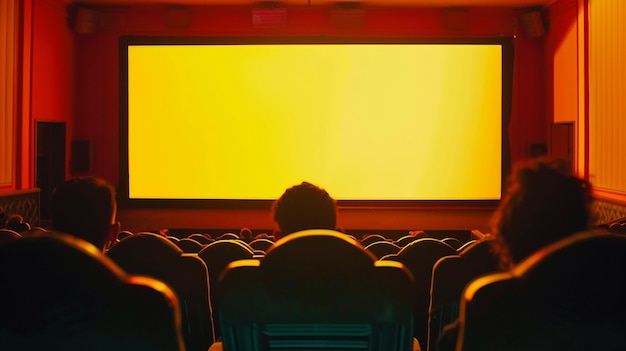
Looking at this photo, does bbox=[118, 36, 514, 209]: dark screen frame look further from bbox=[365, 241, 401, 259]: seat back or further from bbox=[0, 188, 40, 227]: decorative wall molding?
bbox=[365, 241, 401, 259]: seat back

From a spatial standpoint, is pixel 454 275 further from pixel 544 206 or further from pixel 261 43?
pixel 261 43

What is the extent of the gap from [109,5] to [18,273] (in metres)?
9.16

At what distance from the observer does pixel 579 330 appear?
100cm

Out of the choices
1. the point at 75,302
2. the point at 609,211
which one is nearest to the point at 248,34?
the point at 609,211

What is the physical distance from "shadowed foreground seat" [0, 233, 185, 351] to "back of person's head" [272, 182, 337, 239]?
1528 mm

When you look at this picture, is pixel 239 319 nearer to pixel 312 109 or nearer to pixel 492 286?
pixel 492 286

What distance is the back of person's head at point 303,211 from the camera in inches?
103

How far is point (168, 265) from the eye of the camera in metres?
1.99

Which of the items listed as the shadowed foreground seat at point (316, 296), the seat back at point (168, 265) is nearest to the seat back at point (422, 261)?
the seat back at point (168, 265)

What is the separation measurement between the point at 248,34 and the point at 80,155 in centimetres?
288

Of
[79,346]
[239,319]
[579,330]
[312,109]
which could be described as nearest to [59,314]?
[79,346]

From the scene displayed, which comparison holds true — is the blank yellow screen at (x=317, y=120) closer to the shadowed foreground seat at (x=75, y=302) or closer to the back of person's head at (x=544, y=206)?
the back of person's head at (x=544, y=206)

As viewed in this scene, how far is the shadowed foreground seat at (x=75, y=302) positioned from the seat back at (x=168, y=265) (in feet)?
2.95

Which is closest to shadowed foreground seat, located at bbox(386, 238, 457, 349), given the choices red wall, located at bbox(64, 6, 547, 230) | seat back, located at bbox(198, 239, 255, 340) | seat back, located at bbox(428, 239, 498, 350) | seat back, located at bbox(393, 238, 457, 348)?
seat back, located at bbox(393, 238, 457, 348)
